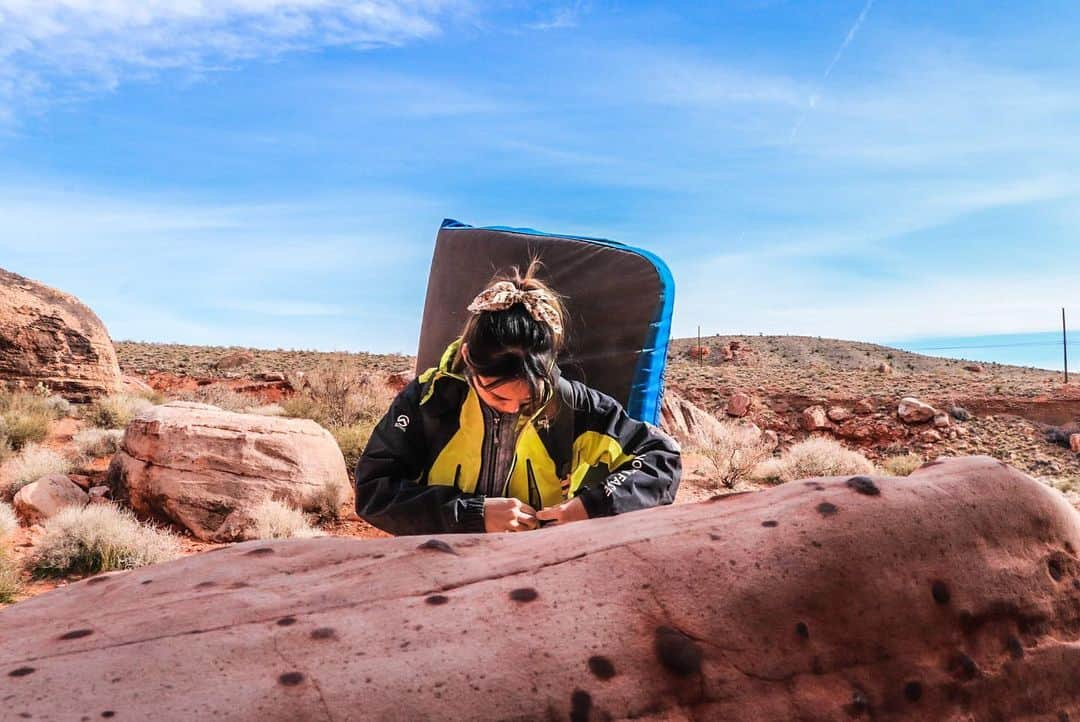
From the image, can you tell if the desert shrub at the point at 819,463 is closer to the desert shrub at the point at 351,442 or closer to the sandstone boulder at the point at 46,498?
the desert shrub at the point at 351,442

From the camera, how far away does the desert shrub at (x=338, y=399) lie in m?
13.3

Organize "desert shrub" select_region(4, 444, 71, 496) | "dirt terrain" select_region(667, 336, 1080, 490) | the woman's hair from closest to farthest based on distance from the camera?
the woman's hair < "desert shrub" select_region(4, 444, 71, 496) < "dirt terrain" select_region(667, 336, 1080, 490)

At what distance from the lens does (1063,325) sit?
34.1m

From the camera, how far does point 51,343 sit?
1270 cm

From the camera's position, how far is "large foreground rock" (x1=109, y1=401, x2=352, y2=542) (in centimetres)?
728

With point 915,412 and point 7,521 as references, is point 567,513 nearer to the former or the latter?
point 7,521

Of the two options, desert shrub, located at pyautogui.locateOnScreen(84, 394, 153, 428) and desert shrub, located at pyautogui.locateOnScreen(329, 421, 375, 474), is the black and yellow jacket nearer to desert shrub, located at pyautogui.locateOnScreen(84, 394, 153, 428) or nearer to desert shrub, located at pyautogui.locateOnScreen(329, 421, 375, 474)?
desert shrub, located at pyautogui.locateOnScreen(329, 421, 375, 474)

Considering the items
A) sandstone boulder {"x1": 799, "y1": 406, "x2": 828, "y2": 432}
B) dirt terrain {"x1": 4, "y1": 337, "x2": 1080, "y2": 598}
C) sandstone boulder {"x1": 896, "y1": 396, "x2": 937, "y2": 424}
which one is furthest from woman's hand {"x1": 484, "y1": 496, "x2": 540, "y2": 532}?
sandstone boulder {"x1": 896, "y1": 396, "x2": 937, "y2": 424}

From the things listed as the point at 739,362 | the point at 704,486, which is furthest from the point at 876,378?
the point at 704,486

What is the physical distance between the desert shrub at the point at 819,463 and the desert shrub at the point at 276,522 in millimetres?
7332

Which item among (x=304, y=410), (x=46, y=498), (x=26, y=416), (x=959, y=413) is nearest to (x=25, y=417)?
(x=26, y=416)

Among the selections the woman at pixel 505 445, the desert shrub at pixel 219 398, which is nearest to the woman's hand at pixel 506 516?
the woman at pixel 505 445

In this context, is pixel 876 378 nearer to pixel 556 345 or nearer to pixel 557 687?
pixel 556 345

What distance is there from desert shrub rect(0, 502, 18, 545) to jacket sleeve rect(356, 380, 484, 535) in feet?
16.3
